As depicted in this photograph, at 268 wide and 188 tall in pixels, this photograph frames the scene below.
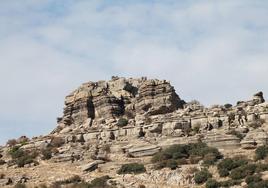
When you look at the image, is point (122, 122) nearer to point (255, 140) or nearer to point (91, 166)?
point (91, 166)

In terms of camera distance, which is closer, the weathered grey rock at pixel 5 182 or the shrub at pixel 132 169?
the shrub at pixel 132 169

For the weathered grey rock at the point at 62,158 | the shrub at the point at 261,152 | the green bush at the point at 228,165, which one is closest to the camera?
the green bush at the point at 228,165

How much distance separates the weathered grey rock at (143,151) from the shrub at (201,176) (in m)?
6.82

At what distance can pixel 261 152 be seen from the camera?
51781mm

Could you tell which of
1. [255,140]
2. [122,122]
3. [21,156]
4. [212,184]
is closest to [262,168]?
[212,184]

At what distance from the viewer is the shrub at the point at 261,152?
51.5 metres

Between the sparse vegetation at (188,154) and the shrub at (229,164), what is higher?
the sparse vegetation at (188,154)

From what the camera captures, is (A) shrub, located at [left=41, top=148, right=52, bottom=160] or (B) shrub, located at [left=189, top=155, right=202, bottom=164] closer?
(B) shrub, located at [left=189, top=155, right=202, bottom=164]

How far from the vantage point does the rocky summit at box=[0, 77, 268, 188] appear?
51594 millimetres

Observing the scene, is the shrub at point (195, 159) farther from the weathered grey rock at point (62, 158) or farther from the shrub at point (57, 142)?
the shrub at point (57, 142)

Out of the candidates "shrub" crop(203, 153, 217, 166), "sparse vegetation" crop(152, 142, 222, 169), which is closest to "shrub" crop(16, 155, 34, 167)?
"sparse vegetation" crop(152, 142, 222, 169)

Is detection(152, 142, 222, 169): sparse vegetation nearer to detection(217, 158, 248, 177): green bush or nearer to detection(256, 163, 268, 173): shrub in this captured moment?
detection(217, 158, 248, 177): green bush

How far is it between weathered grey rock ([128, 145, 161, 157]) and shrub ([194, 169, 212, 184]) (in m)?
6.82

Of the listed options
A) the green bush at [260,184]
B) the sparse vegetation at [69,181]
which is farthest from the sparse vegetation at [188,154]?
the green bush at [260,184]
